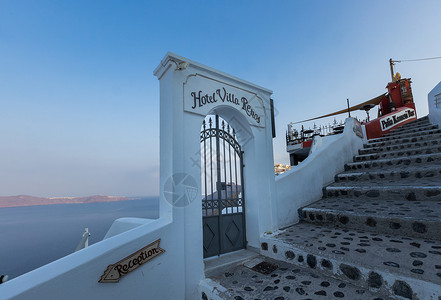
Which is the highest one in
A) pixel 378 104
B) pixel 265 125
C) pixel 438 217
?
pixel 378 104

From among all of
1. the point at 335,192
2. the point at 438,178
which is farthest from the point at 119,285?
the point at 438,178

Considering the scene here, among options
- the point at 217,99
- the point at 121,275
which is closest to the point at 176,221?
the point at 121,275

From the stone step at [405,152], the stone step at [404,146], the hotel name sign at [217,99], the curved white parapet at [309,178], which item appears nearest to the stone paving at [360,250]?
the curved white parapet at [309,178]

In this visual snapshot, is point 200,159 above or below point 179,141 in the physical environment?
below

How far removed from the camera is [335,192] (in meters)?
4.59

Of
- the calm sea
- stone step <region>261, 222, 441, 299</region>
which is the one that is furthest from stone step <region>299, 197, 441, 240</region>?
the calm sea

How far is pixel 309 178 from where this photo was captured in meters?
4.61

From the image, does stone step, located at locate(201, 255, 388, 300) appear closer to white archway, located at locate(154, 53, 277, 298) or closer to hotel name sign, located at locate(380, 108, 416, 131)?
white archway, located at locate(154, 53, 277, 298)

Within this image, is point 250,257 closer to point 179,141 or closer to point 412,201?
point 179,141

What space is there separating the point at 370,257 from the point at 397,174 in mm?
3114

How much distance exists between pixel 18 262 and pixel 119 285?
92.6 feet

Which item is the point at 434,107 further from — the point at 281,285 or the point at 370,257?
the point at 281,285

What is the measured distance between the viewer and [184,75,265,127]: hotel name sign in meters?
3.10

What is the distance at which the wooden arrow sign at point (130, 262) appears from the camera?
2.00 metres
